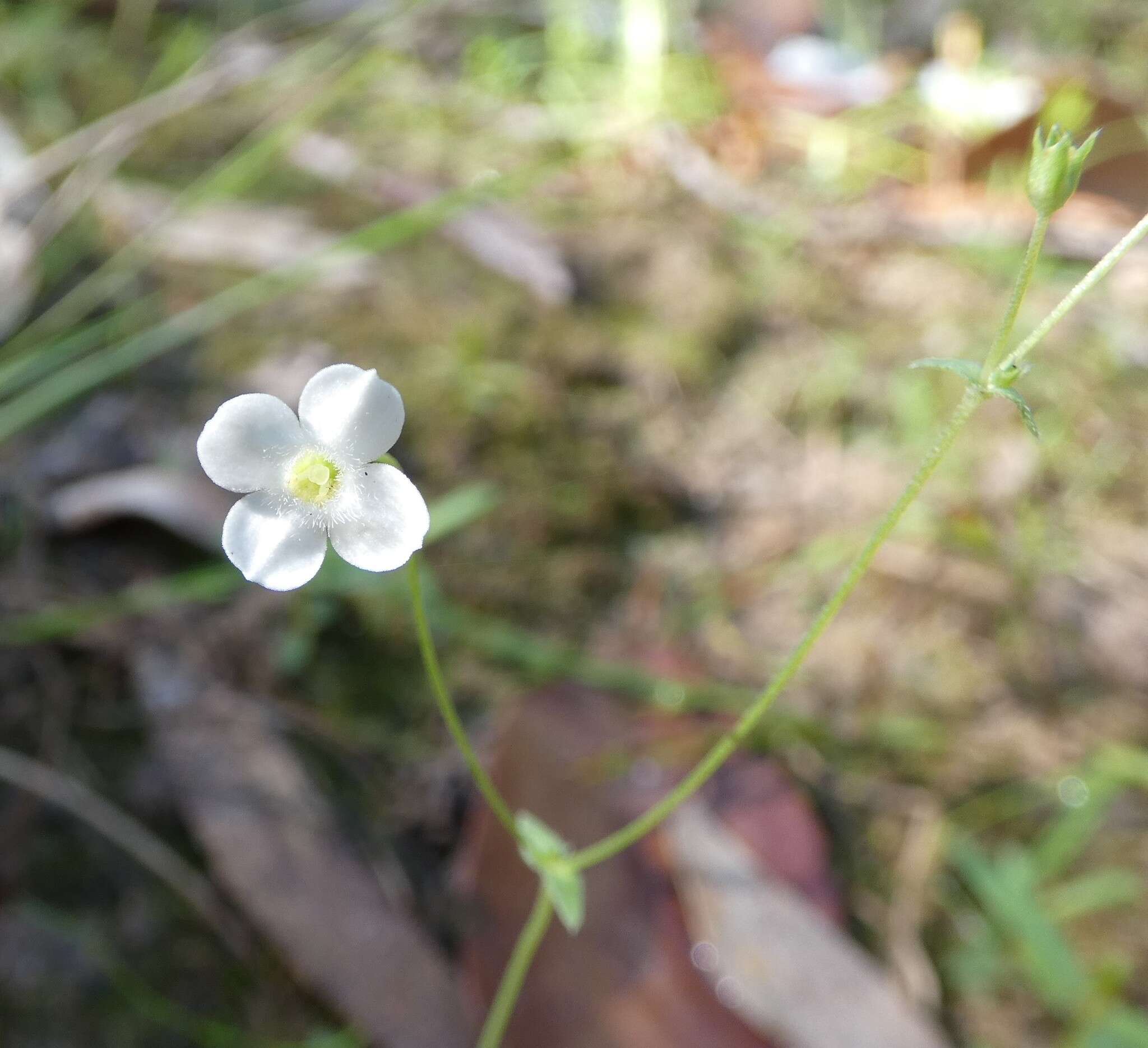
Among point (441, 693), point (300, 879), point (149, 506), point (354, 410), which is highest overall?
point (354, 410)

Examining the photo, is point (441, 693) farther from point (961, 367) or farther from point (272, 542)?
point (961, 367)

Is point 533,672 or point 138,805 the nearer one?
point 138,805

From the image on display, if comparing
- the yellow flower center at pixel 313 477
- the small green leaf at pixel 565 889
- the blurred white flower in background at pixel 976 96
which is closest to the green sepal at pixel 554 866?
the small green leaf at pixel 565 889

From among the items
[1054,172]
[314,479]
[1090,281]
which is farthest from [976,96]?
[314,479]

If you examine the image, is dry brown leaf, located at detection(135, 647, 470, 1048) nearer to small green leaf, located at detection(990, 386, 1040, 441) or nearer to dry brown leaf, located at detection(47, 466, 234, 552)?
dry brown leaf, located at detection(47, 466, 234, 552)

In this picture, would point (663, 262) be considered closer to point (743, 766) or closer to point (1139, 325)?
point (1139, 325)

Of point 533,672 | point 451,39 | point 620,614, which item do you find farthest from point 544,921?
point 451,39

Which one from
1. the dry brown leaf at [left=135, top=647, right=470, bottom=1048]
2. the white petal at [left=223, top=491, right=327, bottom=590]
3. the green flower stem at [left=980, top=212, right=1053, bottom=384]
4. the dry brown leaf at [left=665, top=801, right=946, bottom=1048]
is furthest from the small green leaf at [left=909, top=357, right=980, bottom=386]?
the dry brown leaf at [left=135, top=647, right=470, bottom=1048]
